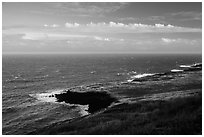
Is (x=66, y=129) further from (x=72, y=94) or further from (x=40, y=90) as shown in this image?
(x=40, y=90)

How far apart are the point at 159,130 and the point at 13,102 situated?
169ft

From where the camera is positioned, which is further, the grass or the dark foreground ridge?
the dark foreground ridge

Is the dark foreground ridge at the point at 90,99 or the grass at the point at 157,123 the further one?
the dark foreground ridge at the point at 90,99

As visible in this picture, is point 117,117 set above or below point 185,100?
below

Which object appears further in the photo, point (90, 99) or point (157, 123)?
point (90, 99)

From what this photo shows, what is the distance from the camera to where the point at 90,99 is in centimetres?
6512

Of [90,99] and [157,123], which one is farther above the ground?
[157,123]

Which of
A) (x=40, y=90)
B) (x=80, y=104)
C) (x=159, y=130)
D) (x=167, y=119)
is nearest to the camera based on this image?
(x=159, y=130)

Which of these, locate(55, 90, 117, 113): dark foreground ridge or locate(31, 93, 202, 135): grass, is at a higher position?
locate(31, 93, 202, 135): grass

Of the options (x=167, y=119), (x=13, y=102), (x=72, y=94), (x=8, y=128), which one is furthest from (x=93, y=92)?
(x=167, y=119)

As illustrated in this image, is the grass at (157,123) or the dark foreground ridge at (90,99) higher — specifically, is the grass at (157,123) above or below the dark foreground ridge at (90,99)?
above

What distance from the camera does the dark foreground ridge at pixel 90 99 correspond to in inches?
2350

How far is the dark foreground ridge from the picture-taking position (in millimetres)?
59694

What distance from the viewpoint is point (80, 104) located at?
206ft
